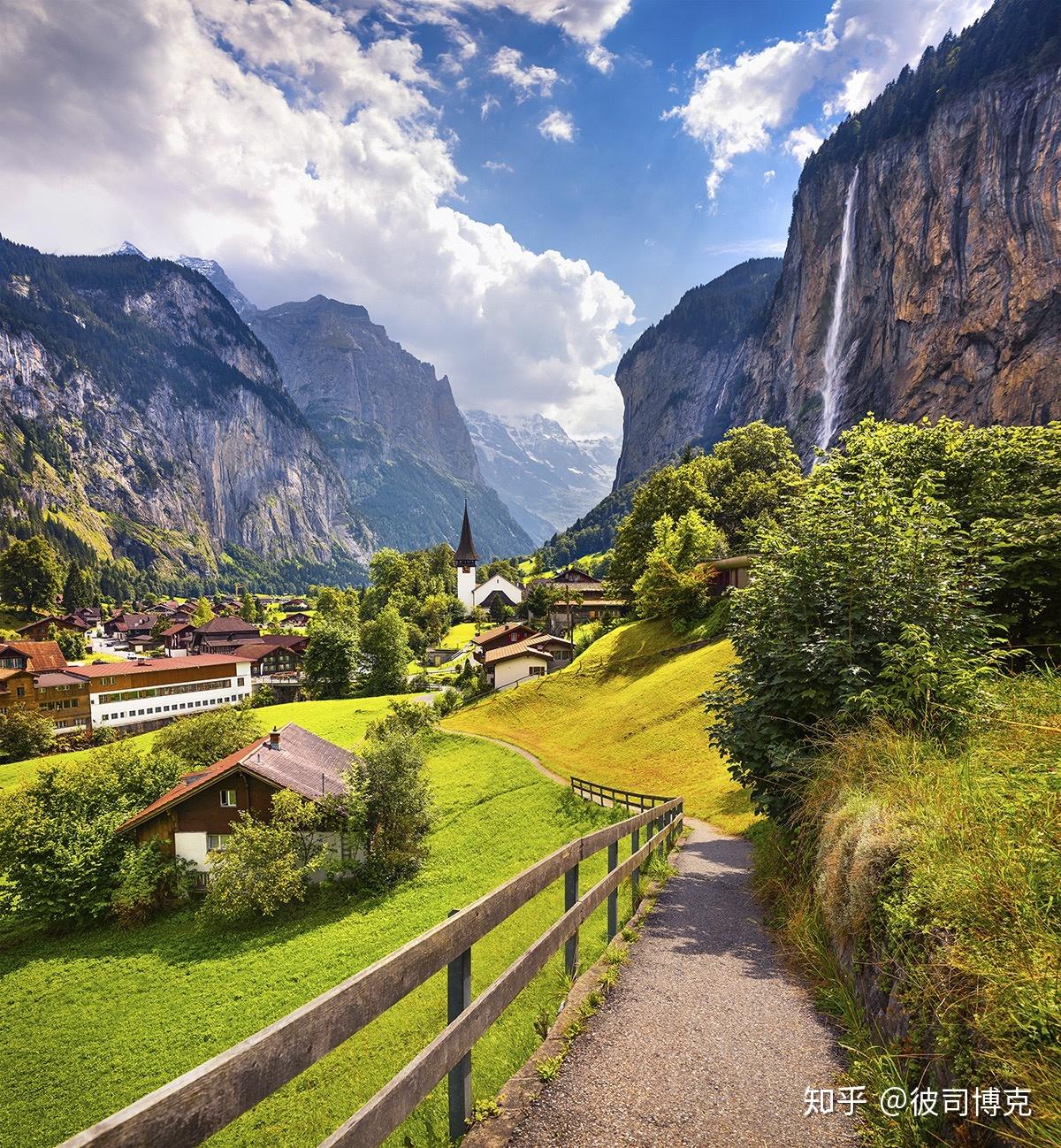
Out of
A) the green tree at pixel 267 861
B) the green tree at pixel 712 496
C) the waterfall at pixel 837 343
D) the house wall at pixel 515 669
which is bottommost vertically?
the green tree at pixel 267 861

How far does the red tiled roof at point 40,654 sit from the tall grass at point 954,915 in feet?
250

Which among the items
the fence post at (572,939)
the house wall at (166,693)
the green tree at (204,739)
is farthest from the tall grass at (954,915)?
the house wall at (166,693)

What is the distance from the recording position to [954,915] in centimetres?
340

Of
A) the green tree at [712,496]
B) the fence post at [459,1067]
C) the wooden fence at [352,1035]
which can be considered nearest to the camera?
the wooden fence at [352,1035]

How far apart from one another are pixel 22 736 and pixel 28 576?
72.1 m

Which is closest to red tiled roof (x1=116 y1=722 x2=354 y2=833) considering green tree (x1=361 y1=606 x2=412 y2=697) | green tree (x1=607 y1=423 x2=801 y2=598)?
green tree (x1=607 y1=423 x2=801 y2=598)

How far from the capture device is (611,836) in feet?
22.1

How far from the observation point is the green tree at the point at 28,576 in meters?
102

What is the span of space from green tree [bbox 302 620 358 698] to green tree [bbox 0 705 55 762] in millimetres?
24395

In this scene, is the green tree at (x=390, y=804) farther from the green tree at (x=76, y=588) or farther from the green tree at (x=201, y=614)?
the green tree at (x=76, y=588)

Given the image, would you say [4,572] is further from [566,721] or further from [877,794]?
[877,794]

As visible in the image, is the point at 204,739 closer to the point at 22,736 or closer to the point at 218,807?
the point at 218,807

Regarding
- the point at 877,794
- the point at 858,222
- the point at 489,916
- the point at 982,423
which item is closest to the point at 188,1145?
the point at 489,916

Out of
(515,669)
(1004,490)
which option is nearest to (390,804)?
(1004,490)
